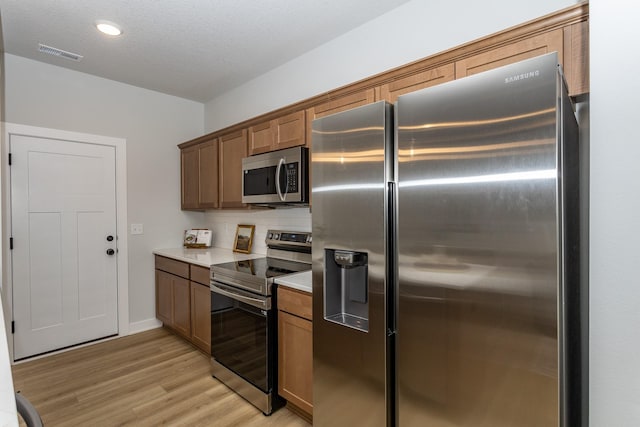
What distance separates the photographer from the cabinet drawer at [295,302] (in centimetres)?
195

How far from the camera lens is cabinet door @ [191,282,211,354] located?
285 centimetres

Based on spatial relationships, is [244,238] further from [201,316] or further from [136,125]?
[136,125]

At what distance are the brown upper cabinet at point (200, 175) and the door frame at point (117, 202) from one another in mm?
618

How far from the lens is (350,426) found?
5.16 ft

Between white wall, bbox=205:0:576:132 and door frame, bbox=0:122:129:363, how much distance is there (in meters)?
1.50

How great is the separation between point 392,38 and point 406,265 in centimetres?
175

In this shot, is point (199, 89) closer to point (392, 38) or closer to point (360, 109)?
point (392, 38)

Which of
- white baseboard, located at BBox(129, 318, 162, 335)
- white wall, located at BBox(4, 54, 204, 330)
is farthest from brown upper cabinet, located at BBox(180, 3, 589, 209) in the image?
white baseboard, located at BBox(129, 318, 162, 335)

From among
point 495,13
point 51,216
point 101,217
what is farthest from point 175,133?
point 495,13

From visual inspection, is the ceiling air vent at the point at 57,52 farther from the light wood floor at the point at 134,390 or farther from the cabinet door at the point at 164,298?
the light wood floor at the point at 134,390

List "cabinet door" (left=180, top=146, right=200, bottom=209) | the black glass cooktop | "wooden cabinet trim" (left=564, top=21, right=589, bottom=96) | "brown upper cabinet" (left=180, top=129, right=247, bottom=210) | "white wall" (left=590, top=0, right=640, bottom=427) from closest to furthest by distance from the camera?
1. "white wall" (left=590, top=0, right=640, bottom=427)
2. "wooden cabinet trim" (left=564, top=21, right=589, bottom=96)
3. the black glass cooktop
4. "brown upper cabinet" (left=180, top=129, right=247, bottom=210)
5. "cabinet door" (left=180, top=146, right=200, bottom=209)

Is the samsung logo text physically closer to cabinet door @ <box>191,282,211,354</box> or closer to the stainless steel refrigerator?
the stainless steel refrigerator

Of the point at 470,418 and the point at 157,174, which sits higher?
the point at 157,174

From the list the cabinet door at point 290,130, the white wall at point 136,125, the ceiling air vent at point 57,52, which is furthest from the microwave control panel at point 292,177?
the ceiling air vent at point 57,52
